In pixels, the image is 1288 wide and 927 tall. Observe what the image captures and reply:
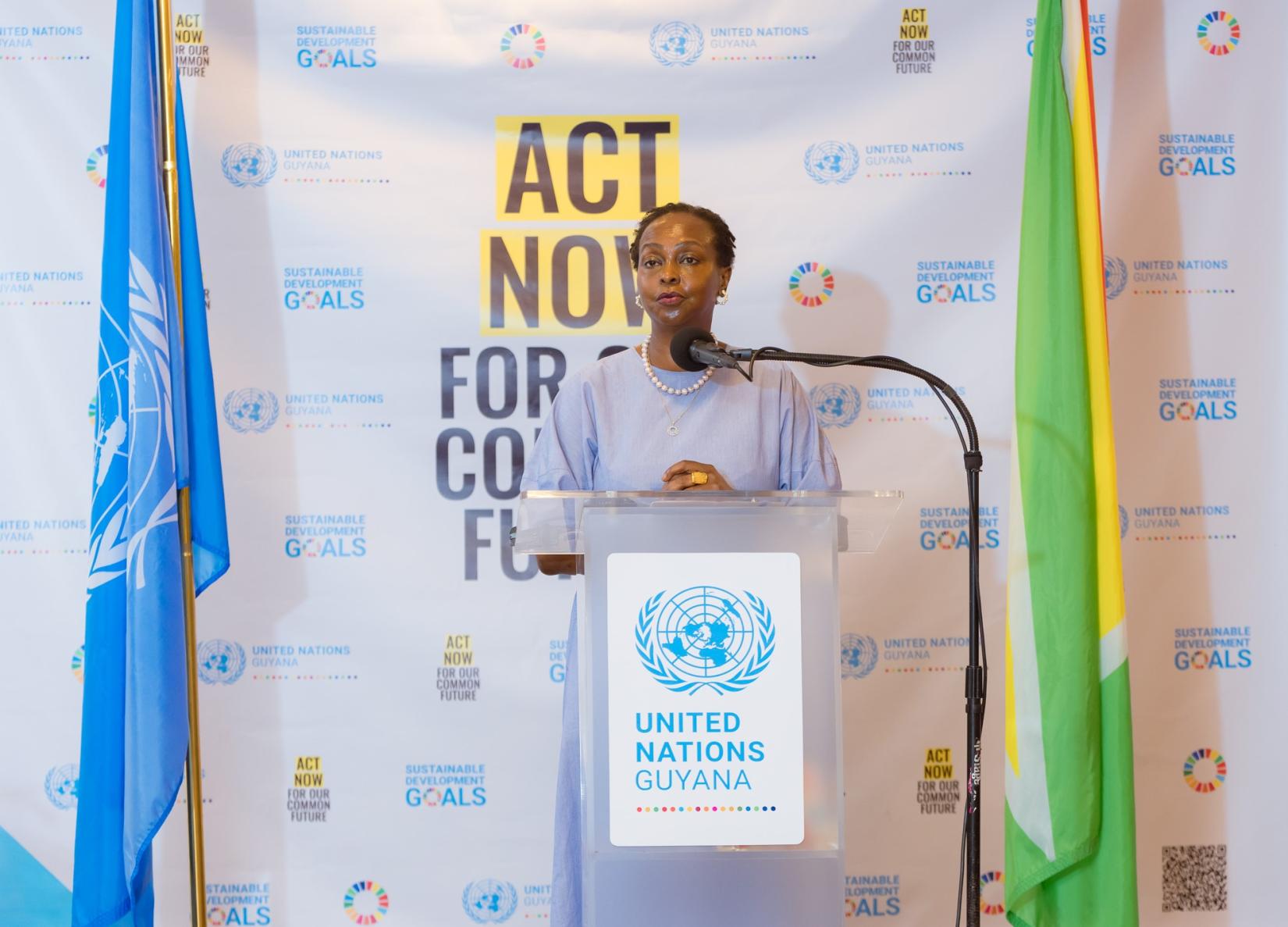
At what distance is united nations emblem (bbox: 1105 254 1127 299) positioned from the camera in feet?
10.4

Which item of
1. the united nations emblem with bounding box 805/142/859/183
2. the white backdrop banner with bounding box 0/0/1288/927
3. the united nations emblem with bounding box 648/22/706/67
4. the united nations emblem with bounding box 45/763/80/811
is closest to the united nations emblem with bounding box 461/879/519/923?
the white backdrop banner with bounding box 0/0/1288/927

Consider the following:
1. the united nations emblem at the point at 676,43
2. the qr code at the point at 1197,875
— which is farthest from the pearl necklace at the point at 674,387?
the qr code at the point at 1197,875

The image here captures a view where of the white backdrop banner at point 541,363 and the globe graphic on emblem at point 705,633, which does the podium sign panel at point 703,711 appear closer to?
the globe graphic on emblem at point 705,633

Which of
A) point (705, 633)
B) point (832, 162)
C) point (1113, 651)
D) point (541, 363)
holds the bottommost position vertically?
point (1113, 651)

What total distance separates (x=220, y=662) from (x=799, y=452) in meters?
1.72

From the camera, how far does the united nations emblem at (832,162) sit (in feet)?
10.5

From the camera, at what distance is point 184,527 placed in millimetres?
2680

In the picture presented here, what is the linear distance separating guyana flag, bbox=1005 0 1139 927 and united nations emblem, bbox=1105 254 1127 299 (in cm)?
53

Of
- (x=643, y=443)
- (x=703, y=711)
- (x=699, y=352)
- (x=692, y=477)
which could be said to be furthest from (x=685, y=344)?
(x=703, y=711)

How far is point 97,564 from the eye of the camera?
259cm

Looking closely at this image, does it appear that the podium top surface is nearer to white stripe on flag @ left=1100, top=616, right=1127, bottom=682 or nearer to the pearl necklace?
the pearl necklace

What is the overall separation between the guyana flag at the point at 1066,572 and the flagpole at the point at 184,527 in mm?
1857

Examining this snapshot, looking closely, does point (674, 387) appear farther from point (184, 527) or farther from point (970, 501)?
point (184, 527)

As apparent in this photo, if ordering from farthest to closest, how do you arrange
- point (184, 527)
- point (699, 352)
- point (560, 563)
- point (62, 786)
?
point (62, 786), point (184, 527), point (560, 563), point (699, 352)
